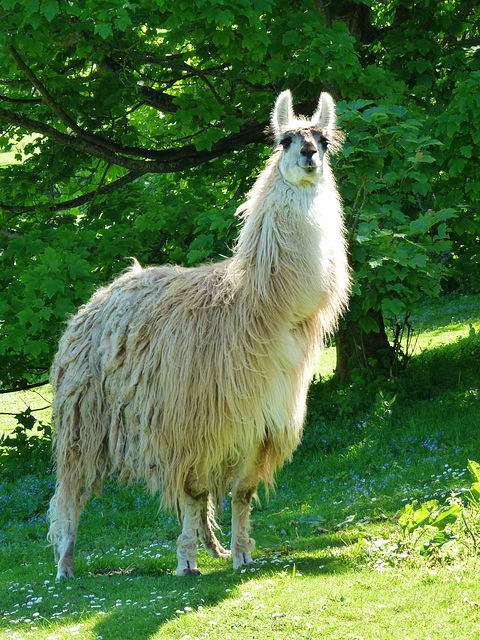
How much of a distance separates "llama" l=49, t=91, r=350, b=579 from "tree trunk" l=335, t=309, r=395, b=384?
13.4 ft

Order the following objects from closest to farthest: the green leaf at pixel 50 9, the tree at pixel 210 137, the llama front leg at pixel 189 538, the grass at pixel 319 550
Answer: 1. the grass at pixel 319 550
2. the llama front leg at pixel 189 538
3. the green leaf at pixel 50 9
4. the tree at pixel 210 137

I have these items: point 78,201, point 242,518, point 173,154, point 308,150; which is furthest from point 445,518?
point 78,201

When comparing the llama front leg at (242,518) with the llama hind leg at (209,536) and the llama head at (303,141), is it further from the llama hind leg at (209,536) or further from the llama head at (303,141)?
the llama head at (303,141)

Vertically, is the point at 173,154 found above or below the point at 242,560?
above

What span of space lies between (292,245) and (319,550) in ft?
7.25

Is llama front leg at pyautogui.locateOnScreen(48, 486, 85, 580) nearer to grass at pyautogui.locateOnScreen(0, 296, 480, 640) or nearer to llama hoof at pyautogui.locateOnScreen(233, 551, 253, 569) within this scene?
grass at pyautogui.locateOnScreen(0, 296, 480, 640)

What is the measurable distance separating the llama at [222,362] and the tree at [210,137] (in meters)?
1.22

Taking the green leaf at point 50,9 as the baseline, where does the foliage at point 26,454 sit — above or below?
below

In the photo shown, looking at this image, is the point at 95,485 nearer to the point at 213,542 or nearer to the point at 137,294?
the point at 213,542

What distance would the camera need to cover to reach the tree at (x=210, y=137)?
656cm

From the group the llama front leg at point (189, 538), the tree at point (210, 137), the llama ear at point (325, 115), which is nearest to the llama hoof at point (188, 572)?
the llama front leg at point (189, 538)

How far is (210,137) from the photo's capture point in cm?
841

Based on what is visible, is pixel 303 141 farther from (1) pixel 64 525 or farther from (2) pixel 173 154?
(2) pixel 173 154

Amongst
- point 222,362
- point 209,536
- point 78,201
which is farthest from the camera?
point 78,201
